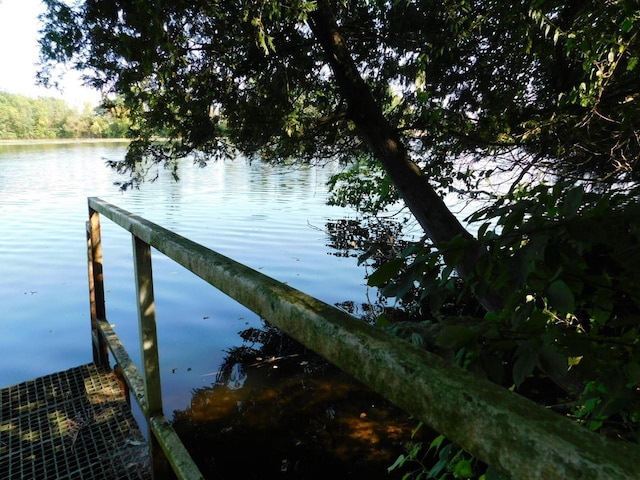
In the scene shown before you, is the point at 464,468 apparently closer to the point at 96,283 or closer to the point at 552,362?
the point at 552,362

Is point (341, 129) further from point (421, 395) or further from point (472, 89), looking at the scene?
point (421, 395)

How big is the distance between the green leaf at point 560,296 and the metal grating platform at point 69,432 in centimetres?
271

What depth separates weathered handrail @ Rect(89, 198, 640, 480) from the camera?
43cm

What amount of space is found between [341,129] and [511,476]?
5.15 metres

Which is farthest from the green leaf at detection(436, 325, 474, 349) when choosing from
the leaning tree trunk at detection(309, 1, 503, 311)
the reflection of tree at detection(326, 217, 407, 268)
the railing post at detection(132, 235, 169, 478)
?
the reflection of tree at detection(326, 217, 407, 268)

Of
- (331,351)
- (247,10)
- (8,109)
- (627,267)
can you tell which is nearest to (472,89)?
(247,10)

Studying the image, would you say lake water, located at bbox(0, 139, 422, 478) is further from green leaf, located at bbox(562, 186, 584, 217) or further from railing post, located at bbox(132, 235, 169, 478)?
green leaf, located at bbox(562, 186, 584, 217)

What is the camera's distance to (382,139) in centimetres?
443

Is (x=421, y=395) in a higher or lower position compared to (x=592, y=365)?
higher

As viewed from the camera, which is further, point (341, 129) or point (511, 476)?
point (341, 129)

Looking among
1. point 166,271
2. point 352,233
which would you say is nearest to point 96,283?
point 166,271

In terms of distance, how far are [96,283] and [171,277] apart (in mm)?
4739

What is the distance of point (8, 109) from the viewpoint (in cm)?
8412

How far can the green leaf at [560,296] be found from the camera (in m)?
0.77
